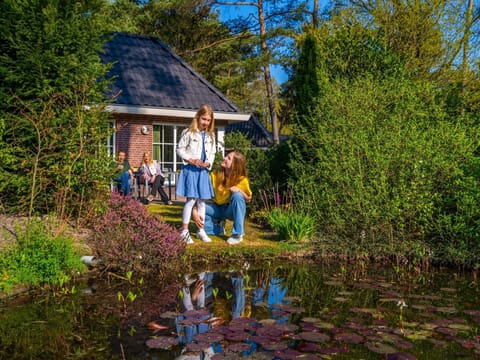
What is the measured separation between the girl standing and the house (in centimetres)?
759

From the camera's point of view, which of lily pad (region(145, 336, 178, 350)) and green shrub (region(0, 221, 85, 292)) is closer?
Result: lily pad (region(145, 336, 178, 350))

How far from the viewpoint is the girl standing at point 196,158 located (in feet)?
23.8

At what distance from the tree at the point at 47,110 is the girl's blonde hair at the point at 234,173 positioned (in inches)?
76.8

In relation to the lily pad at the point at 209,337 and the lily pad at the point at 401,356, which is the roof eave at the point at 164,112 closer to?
the lily pad at the point at 209,337

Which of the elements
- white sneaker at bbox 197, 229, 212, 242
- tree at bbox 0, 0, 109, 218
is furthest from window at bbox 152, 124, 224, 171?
white sneaker at bbox 197, 229, 212, 242

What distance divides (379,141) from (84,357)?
254 inches

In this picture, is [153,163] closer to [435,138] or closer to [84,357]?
[435,138]

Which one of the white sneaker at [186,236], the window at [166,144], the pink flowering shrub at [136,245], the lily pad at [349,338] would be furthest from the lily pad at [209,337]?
the window at [166,144]

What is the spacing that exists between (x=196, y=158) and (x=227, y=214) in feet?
4.26

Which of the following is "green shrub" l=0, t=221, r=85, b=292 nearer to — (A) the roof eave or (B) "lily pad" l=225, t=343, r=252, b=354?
(B) "lily pad" l=225, t=343, r=252, b=354

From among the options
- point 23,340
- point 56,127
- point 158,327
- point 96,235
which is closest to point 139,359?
point 158,327

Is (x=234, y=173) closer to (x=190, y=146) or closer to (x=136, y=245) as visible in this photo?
(x=190, y=146)

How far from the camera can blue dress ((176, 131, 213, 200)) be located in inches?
286

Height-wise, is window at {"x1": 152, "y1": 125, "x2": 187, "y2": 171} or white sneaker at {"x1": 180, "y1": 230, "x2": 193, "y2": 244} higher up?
window at {"x1": 152, "y1": 125, "x2": 187, "y2": 171}
